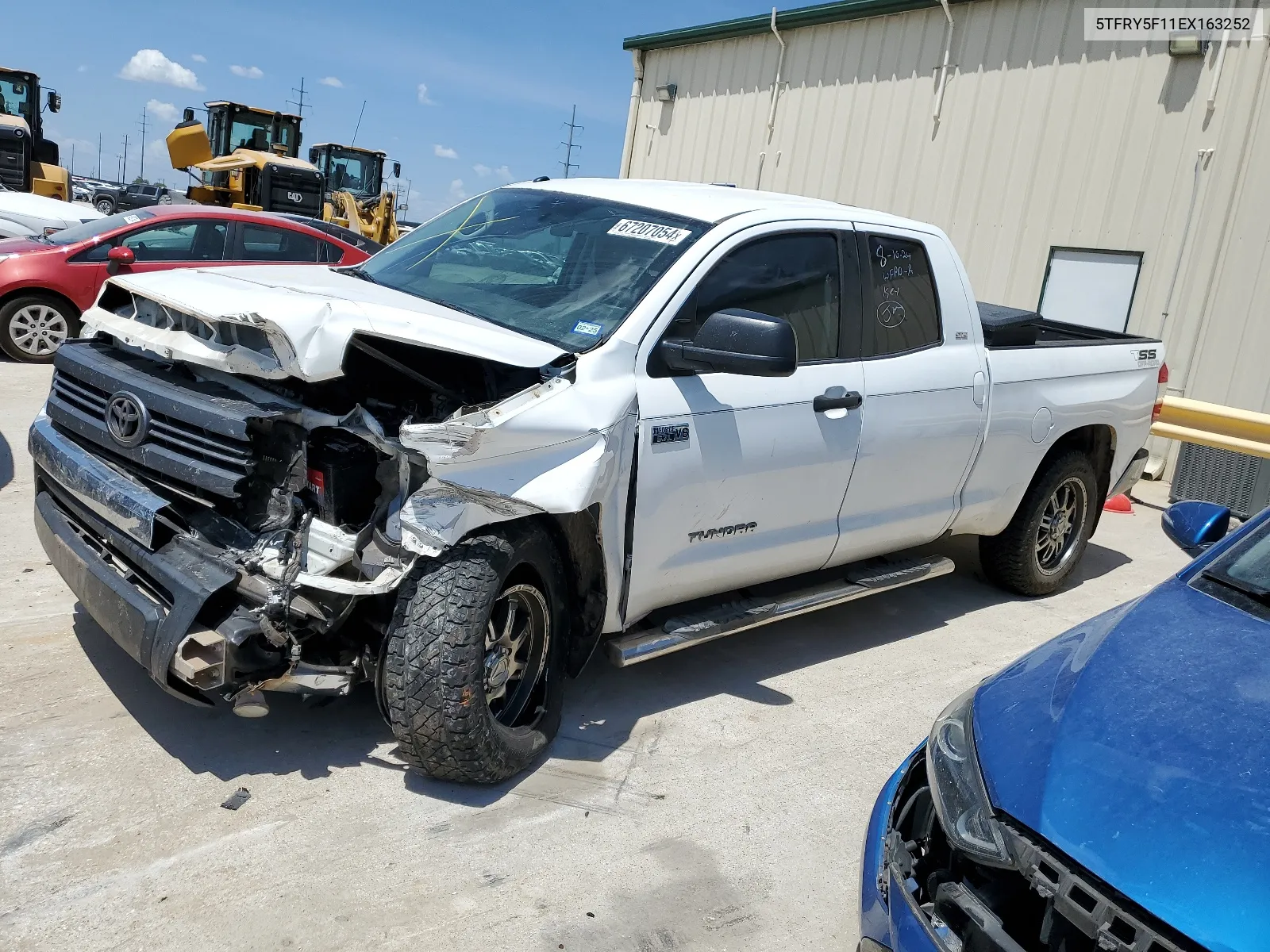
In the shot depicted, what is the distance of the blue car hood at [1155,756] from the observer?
181 cm

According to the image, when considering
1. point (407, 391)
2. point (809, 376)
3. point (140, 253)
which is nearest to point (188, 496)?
point (407, 391)

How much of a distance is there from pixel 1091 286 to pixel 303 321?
8.63 metres

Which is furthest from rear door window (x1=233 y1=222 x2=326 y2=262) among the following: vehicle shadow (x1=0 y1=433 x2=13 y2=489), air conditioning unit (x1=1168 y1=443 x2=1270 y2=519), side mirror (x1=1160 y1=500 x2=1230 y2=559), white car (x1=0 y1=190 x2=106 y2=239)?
side mirror (x1=1160 y1=500 x2=1230 y2=559)

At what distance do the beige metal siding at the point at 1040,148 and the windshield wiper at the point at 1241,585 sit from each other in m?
6.88

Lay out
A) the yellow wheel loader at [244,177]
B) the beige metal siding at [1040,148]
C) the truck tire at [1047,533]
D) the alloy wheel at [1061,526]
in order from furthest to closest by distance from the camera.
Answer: the yellow wheel loader at [244,177] < the beige metal siding at [1040,148] < the alloy wheel at [1061,526] < the truck tire at [1047,533]

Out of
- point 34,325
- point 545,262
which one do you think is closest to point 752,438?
point 545,262

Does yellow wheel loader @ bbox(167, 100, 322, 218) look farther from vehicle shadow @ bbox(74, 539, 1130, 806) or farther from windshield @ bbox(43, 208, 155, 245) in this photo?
vehicle shadow @ bbox(74, 539, 1130, 806)

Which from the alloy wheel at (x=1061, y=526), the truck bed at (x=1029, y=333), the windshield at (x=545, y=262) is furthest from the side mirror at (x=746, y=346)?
the alloy wheel at (x=1061, y=526)

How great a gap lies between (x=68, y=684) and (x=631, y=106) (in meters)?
12.9

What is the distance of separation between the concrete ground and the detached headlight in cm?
84

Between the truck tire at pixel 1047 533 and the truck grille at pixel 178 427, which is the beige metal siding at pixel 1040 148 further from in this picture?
the truck grille at pixel 178 427

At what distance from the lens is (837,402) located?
4.16m

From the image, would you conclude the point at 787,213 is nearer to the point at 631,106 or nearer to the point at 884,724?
the point at 884,724

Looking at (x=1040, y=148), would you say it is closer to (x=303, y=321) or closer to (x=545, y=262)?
(x=545, y=262)
